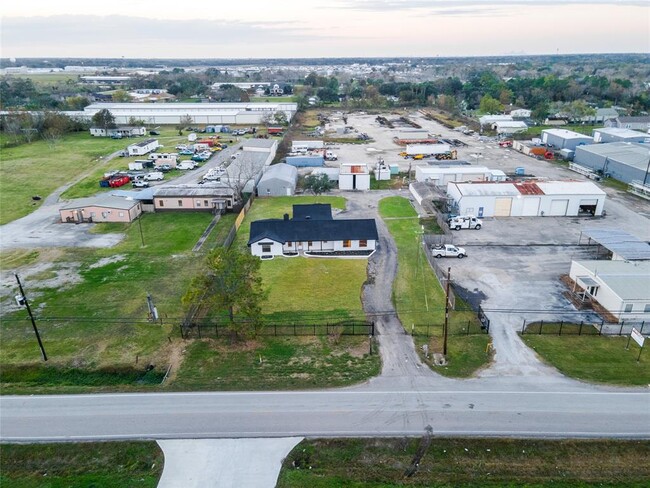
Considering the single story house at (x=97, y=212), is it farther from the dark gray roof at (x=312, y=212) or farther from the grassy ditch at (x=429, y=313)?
the grassy ditch at (x=429, y=313)

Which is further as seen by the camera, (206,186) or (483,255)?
(206,186)

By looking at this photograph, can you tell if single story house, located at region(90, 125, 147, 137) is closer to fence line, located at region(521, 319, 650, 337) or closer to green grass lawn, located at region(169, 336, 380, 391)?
green grass lawn, located at region(169, 336, 380, 391)

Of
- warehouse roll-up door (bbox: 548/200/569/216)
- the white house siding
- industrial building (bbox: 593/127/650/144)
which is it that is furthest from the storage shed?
industrial building (bbox: 593/127/650/144)

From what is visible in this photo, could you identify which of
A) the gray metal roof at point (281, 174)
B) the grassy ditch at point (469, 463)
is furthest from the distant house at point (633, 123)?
the grassy ditch at point (469, 463)

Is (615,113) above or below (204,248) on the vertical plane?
above

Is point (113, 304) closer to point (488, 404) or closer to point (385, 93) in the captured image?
point (488, 404)

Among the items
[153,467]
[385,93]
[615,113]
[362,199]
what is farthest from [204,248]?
[385,93]

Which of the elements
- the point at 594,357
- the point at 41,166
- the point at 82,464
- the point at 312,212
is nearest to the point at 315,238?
the point at 312,212

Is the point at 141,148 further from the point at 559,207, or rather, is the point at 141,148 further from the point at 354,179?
the point at 559,207
